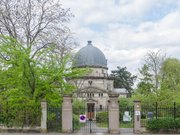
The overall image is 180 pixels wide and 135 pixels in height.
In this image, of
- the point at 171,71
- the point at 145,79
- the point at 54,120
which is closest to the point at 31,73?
the point at 54,120

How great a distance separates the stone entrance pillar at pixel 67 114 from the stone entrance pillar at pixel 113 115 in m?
3.02

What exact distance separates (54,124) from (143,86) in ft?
87.9

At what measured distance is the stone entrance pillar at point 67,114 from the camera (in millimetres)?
26594

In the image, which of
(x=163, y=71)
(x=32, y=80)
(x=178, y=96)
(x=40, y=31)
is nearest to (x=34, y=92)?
(x=32, y=80)

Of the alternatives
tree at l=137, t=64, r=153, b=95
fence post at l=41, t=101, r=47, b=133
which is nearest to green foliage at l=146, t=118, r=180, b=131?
fence post at l=41, t=101, r=47, b=133

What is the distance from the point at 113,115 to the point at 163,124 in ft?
12.7

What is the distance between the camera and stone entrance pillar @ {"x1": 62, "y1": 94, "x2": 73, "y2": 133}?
87.2 feet

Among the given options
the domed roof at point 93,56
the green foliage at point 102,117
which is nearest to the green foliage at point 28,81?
the green foliage at point 102,117

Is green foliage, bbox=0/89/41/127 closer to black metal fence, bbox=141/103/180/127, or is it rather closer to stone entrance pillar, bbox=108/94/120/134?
stone entrance pillar, bbox=108/94/120/134

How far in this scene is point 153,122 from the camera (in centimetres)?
2684

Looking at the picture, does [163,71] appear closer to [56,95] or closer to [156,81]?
[156,81]

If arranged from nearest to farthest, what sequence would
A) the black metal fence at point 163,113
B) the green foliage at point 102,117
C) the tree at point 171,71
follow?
the black metal fence at point 163,113, the green foliage at point 102,117, the tree at point 171,71

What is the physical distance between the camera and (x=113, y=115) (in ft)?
86.8

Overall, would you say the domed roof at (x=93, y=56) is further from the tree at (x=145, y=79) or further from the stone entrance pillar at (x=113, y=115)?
the stone entrance pillar at (x=113, y=115)
